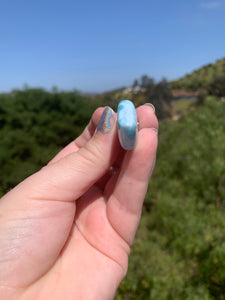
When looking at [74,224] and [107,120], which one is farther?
[74,224]

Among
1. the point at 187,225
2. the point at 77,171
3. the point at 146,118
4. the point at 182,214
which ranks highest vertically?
the point at 146,118

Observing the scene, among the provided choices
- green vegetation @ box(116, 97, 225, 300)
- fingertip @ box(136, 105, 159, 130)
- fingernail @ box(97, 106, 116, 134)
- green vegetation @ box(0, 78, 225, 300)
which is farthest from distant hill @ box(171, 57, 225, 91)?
fingernail @ box(97, 106, 116, 134)

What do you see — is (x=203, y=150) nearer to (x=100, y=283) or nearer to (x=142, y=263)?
(x=142, y=263)

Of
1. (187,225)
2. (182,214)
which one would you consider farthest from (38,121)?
(187,225)

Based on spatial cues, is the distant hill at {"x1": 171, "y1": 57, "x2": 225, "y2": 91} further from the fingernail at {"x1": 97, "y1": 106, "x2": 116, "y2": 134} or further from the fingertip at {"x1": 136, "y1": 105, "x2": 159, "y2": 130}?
the fingernail at {"x1": 97, "y1": 106, "x2": 116, "y2": 134}

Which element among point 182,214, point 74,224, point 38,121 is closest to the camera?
point 74,224

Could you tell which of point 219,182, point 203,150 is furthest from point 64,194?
point 203,150

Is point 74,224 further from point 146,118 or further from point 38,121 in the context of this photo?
point 38,121
